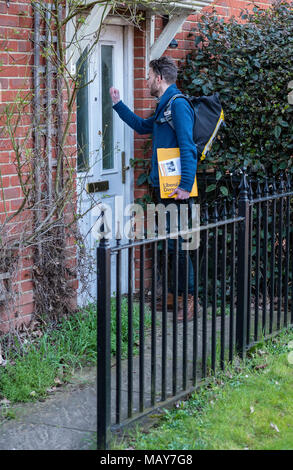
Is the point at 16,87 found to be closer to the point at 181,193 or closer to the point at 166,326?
the point at 181,193

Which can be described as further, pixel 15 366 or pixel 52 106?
pixel 52 106

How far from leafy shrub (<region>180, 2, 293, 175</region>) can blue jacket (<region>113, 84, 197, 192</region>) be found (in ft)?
2.37

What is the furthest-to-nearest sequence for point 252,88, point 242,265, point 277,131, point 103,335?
point 252,88
point 277,131
point 242,265
point 103,335

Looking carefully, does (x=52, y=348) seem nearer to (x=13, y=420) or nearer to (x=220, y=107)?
(x=13, y=420)

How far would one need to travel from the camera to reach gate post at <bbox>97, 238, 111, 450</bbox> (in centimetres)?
346

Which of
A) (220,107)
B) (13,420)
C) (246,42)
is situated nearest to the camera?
(13,420)

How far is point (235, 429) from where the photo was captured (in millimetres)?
3836

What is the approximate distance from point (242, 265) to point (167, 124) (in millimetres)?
1575

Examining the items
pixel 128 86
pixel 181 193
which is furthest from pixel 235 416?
pixel 128 86

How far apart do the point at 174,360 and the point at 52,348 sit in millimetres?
1186

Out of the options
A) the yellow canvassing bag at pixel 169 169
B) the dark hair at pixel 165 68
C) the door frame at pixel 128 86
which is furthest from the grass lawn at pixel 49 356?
the dark hair at pixel 165 68

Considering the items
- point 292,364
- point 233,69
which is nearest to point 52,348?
point 292,364

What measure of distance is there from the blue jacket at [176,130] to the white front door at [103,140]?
0.28m

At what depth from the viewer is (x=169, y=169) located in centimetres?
580
